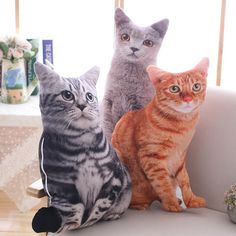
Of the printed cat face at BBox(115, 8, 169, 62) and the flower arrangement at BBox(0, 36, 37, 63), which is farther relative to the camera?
the flower arrangement at BBox(0, 36, 37, 63)

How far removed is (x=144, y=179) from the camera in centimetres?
166

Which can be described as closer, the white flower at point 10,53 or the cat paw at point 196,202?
the cat paw at point 196,202

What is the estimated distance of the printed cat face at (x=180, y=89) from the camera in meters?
1.60

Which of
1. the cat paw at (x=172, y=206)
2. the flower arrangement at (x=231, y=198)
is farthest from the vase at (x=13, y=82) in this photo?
the flower arrangement at (x=231, y=198)

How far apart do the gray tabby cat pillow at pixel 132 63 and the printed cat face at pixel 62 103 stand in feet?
0.93

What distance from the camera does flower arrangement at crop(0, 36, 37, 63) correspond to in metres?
2.35

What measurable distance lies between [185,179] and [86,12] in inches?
51.1

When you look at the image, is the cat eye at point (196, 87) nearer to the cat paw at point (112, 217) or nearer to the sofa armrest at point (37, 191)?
the cat paw at point (112, 217)

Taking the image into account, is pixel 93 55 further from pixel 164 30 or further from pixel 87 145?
pixel 87 145

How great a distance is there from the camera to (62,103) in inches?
57.2

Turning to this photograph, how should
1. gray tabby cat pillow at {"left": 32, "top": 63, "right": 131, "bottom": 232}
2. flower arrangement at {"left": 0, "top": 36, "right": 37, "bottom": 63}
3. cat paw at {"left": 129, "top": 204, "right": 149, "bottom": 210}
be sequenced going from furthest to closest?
flower arrangement at {"left": 0, "top": 36, "right": 37, "bottom": 63} < cat paw at {"left": 129, "top": 204, "right": 149, "bottom": 210} < gray tabby cat pillow at {"left": 32, "top": 63, "right": 131, "bottom": 232}

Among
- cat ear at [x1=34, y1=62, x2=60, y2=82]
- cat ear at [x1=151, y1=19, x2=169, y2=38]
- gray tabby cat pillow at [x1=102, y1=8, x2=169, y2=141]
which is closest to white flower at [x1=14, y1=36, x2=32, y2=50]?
gray tabby cat pillow at [x1=102, y1=8, x2=169, y2=141]

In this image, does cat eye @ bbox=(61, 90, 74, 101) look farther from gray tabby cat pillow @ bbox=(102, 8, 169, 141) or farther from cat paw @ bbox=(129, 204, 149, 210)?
cat paw @ bbox=(129, 204, 149, 210)

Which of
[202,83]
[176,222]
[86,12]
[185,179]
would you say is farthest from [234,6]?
[176,222]
